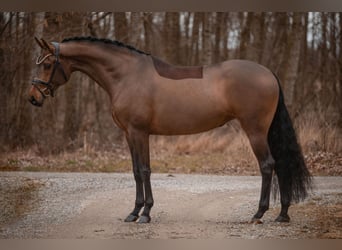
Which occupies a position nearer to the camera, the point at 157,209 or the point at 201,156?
the point at 157,209

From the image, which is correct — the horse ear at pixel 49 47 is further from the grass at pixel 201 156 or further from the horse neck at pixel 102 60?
the grass at pixel 201 156

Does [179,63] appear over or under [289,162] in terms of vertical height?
over

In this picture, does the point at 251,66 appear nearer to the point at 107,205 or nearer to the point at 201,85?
the point at 201,85

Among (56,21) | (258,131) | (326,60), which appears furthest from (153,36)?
(258,131)

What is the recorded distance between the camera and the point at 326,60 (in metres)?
7.05

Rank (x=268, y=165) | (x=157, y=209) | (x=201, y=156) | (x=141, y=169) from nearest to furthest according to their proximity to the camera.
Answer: (x=268, y=165), (x=141, y=169), (x=157, y=209), (x=201, y=156)

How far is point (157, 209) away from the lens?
517 cm

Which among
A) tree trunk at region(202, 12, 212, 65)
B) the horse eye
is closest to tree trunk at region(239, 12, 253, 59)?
tree trunk at region(202, 12, 212, 65)

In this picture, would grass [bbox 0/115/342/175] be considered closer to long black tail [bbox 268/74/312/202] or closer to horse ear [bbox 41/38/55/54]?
long black tail [bbox 268/74/312/202]

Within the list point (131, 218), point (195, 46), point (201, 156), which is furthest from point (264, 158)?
point (195, 46)

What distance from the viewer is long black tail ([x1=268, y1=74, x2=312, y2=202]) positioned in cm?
464

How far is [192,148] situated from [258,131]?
10.8ft

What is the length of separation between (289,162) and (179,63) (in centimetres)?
442

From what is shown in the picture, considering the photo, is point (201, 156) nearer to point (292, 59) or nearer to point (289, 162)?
point (292, 59)
